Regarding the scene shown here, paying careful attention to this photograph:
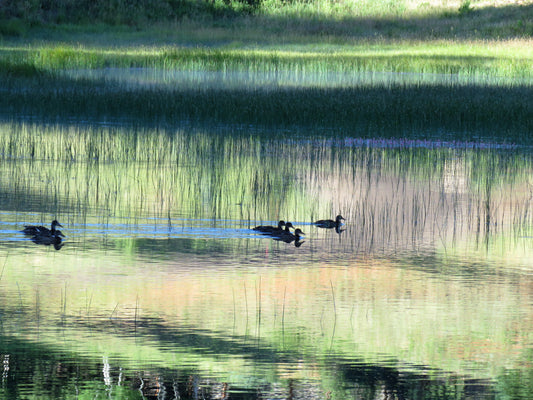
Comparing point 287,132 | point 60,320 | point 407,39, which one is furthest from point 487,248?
point 407,39

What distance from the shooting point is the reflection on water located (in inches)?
262

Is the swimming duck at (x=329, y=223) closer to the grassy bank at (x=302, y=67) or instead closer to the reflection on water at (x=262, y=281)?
the reflection on water at (x=262, y=281)

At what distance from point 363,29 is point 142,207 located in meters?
45.2

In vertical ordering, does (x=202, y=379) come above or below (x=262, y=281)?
below

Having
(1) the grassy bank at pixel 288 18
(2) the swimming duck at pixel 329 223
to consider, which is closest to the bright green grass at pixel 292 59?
(1) the grassy bank at pixel 288 18

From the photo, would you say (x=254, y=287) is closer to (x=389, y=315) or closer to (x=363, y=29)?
(x=389, y=315)

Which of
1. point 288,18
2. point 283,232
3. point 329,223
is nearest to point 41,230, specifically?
point 283,232

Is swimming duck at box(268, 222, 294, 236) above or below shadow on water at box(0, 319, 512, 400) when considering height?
above

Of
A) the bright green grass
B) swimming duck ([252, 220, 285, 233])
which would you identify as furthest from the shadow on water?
the bright green grass

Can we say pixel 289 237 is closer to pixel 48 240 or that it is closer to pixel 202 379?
pixel 48 240

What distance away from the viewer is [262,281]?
9.05m

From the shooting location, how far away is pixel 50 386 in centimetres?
632

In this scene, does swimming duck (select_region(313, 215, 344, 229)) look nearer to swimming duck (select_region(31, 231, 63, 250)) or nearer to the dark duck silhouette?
the dark duck silhouette

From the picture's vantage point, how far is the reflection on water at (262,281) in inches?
262
